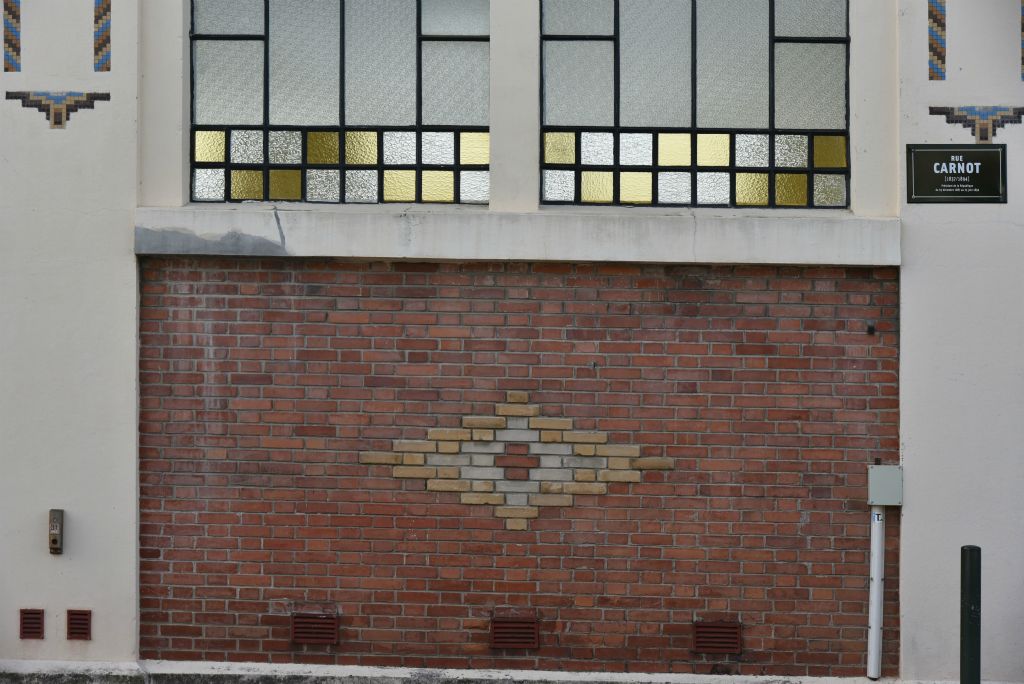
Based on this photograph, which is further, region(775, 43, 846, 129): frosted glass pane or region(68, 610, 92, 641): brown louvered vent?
region(775, 43, 846, 129): frosted glass pane

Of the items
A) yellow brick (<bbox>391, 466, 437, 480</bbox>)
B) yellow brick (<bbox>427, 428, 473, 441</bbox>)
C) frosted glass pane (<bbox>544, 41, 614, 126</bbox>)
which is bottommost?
yellow brick (<bbox>391, 466, 437, 480</bbox>)

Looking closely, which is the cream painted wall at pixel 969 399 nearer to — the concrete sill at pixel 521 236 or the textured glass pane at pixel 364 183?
the concrete sill at pixel 521 236

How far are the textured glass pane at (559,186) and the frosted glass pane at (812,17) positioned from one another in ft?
5.14

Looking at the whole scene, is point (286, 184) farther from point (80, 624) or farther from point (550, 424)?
point (80, 624)

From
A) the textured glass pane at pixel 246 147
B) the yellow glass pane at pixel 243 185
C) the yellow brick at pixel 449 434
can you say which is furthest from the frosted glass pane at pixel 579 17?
the yellow brick at pixel 449 434

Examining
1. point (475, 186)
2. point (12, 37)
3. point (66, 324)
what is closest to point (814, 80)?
point (475, 186)

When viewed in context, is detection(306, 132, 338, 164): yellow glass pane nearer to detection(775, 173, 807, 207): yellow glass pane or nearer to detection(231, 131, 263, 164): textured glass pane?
detection(231, 131, 263, 164): textured glass pane

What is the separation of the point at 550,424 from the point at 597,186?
152 cm

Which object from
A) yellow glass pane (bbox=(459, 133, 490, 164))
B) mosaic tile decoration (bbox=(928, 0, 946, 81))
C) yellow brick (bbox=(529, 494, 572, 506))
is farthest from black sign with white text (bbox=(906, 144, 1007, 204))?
yellow brick (bbox=(529, 494, 572, 506))

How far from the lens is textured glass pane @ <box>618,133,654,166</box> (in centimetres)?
617

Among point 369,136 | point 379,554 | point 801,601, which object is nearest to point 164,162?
point 369,136

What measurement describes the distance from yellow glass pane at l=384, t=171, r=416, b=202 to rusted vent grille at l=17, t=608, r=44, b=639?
10.9 feet

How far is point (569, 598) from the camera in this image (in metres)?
5.99

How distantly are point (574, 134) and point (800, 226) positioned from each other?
4.89 ft
